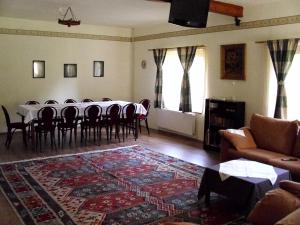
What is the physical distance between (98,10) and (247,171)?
4546mm

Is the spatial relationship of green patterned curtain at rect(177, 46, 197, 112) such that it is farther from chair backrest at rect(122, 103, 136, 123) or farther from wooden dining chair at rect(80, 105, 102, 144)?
wooden dining chair at rect(80, 105, 102, 144)

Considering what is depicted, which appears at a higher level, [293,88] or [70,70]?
[70,70]

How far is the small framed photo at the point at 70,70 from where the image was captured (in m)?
8.41

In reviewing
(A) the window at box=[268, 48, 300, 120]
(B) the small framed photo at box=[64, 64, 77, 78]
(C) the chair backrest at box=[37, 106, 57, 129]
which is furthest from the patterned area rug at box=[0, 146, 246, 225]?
(B) the small framed photo at box=[64, 64, 77, 78]

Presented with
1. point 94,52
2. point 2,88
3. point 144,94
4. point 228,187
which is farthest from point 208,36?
point 2,88

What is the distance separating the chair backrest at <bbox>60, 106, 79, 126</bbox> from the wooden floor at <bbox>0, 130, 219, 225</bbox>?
1.59 ft

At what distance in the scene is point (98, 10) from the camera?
6.64 m

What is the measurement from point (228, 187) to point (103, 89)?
612cm

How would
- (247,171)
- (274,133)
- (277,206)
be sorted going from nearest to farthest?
1. (277,206)
2. (247,171)
3. (274,133)

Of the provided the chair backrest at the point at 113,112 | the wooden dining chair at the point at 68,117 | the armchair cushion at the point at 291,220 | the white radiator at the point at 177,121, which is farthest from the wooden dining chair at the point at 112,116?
the armchair cushion at the point at 291,220

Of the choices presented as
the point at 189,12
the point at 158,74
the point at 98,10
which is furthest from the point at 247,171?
the point at 158,74

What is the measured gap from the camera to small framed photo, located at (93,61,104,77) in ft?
29.2

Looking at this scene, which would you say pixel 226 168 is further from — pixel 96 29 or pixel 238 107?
pixel 96 29

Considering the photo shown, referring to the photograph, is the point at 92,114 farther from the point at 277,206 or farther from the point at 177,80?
the point at 277,206
